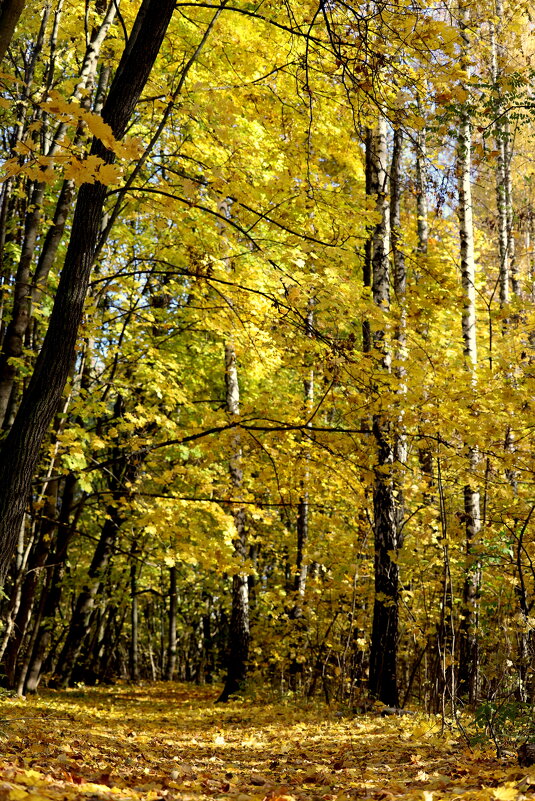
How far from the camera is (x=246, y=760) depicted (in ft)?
15.2

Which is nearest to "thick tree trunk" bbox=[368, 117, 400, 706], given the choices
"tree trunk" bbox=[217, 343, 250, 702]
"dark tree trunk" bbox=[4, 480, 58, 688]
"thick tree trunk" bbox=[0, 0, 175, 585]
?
"tree trunk" bbox=[217, 343, 250, 702]

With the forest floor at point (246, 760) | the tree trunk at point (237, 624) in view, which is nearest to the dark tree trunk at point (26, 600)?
the forest floor at point (246, 760)

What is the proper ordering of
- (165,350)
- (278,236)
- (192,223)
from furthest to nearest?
(165,350) → (278,236) → (192,223)

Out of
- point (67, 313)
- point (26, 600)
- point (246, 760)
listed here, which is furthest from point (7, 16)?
point (26, 600)

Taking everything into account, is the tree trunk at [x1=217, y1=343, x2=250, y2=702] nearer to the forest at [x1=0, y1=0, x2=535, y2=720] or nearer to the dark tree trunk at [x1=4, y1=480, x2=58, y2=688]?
the forest at [x1=0, y1=0, x2=535, y2=720]

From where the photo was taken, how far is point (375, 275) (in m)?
7.80

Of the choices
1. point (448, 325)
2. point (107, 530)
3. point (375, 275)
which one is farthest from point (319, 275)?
point (448, 325)

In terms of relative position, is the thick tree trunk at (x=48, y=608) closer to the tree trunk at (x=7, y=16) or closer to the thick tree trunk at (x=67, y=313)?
the thick tree trunk at (x=67, y=313)

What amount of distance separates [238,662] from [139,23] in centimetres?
884

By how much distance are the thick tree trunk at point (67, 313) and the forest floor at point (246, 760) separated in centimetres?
123

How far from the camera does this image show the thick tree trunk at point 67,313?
317 cm

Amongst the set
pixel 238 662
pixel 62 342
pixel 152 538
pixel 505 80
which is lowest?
pixel 238 662

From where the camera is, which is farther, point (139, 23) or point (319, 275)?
point (319, 275)

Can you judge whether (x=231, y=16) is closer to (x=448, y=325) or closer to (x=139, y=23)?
(x=139, y=23)
